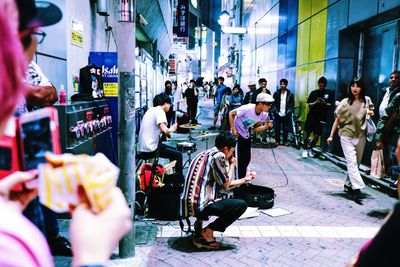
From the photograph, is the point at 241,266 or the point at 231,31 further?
the point at 231,31

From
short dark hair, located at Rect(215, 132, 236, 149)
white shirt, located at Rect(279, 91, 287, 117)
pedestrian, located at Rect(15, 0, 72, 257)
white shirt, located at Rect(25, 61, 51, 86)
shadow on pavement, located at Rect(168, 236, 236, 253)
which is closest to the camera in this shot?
pedestrian, located at Rect(15, 0, 72, 257)

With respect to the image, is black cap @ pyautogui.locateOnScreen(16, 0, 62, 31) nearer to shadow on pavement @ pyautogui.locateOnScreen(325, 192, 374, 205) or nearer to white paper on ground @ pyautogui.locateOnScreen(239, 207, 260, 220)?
white paper on ground @ pyautogui.locateOnScreen(239, 207, 260, 220)

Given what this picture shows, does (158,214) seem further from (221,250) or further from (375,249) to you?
(375,249)

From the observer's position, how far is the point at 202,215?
4.66 m

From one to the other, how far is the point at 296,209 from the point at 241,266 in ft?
7.56

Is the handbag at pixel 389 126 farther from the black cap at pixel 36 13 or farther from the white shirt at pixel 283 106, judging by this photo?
the white shirt at pixel 283 106

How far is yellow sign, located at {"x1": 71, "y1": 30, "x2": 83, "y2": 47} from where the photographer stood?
6359mm

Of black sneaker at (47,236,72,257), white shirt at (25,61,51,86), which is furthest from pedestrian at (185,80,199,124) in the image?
white shirt at (25,61,51,86)

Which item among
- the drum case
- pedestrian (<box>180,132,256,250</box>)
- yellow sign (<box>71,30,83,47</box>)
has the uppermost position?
yellow sign (<box>71,30,83,47</box>)

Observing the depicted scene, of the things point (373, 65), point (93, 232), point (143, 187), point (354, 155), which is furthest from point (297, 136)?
point (93, 232)

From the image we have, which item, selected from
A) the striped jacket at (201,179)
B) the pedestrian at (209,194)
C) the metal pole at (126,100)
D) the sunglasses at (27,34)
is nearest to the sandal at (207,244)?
the pedestrian at (209,194)

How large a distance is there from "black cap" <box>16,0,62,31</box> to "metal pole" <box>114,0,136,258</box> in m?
3.06

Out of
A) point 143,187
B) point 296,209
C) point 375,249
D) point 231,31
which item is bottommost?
point 296,209

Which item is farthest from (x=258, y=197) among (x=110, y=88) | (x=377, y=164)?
(x=110, y=88)
